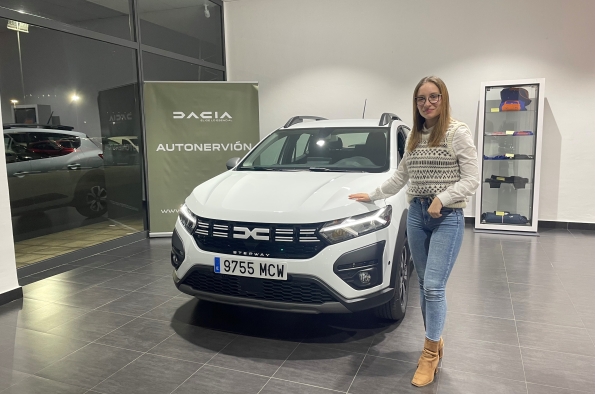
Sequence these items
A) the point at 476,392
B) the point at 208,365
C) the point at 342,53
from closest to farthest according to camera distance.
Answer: the point at 476,392 → the point at 208,365 → the point at 342,53

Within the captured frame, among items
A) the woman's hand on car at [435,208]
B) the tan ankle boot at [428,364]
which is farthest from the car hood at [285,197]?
the tan ankle boot at [428,364]

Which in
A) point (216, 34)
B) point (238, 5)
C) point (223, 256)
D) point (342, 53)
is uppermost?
point (238, 5)

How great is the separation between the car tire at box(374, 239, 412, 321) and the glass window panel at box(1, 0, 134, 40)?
4.29 meters

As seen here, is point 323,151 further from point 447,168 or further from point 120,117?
point 120,117

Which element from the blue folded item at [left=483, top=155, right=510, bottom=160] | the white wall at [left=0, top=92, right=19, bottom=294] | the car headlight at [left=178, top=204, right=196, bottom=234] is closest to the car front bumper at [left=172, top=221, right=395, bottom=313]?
the car headlight at [left=178, top=204, right=196, bottom=234]

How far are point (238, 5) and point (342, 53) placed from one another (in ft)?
6.68

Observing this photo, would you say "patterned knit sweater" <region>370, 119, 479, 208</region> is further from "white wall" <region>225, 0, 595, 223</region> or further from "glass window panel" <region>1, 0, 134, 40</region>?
"white wall" <region>225, 0, 595, 223</region>

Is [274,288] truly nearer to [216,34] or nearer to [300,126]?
[300,126]

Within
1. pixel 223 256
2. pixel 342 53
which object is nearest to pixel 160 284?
pixel 223 256

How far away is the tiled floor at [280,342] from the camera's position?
7.88 feet

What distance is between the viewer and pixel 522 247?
5.29m

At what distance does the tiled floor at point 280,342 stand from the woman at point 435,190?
0.41 metres

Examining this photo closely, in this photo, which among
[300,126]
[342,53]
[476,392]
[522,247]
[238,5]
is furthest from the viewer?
[238,5]

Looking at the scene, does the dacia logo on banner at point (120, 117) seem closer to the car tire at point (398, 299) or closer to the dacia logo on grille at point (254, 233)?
the dacia logo on grille at point (254, 233)
